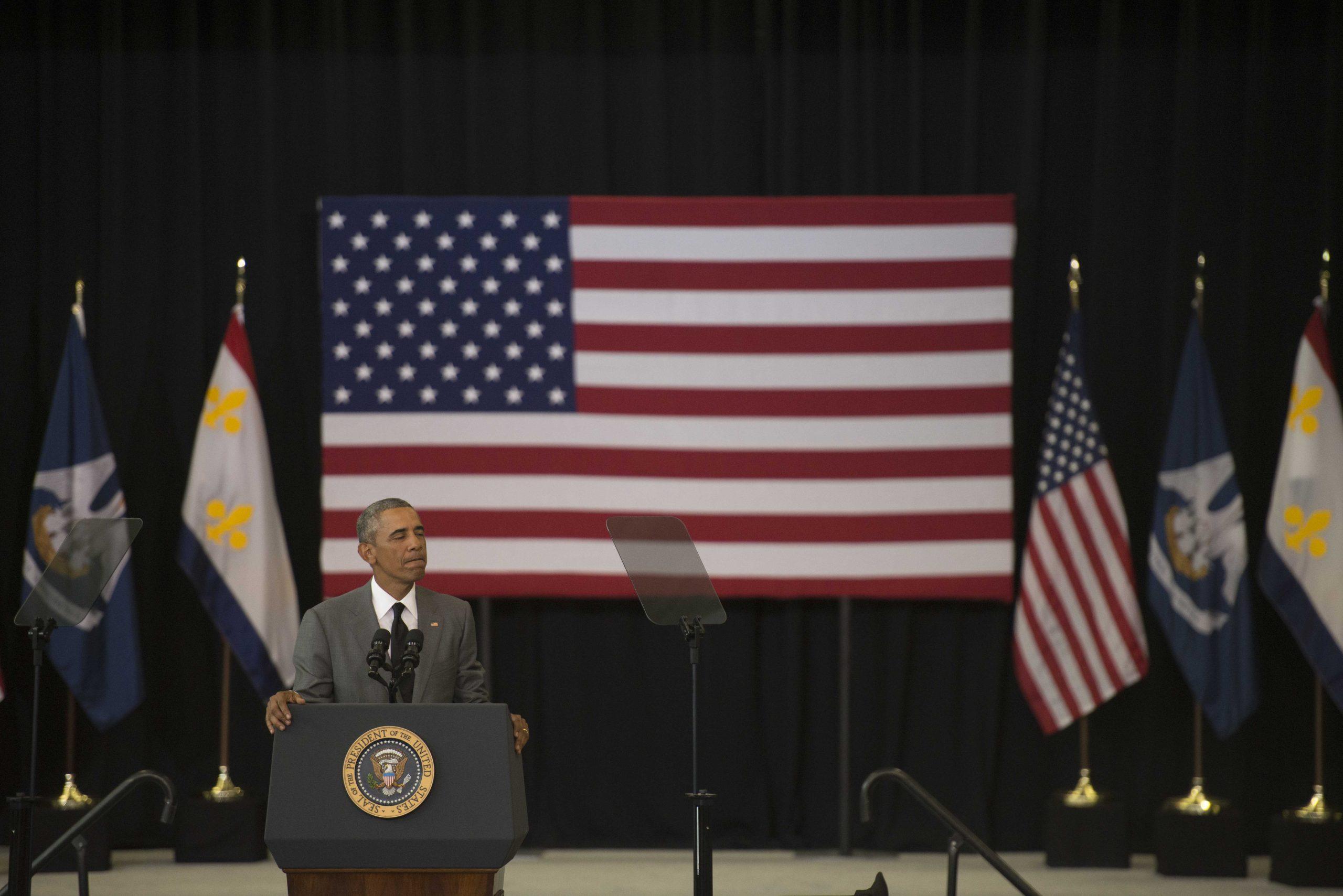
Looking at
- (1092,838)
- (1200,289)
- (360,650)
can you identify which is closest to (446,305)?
(360,650)

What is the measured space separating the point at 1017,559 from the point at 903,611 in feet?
1.92

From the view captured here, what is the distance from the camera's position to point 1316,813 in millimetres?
5500

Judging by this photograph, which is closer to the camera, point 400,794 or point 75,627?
point 400,794

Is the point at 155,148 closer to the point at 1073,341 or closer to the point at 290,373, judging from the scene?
the point at 290,373

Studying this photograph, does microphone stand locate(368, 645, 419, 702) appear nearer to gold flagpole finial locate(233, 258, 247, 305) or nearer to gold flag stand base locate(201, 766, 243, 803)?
gold flag stand base locate(201, 766, 243, 803)

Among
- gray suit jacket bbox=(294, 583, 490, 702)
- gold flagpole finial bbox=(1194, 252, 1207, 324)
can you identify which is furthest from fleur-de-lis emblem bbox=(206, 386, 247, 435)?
gold flagpole finial bbox=(1194, 252, 1207, 324)

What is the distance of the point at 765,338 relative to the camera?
5938 millimetres

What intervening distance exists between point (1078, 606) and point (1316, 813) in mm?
1248

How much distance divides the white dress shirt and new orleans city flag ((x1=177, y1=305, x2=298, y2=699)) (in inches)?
97.6

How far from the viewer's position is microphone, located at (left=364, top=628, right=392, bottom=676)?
2.92 metres

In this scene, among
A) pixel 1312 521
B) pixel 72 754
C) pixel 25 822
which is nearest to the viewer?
pixel 25 822

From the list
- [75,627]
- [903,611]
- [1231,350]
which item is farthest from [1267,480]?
[75,627]

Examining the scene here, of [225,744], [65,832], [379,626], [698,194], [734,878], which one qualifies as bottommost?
[734,878]

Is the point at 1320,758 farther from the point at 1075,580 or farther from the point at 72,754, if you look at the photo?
the point at 72,754
